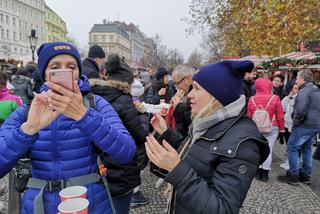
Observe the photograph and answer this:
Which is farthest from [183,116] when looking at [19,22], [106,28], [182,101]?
[106,28]

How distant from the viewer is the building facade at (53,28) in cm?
8038

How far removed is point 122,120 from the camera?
2.63 m

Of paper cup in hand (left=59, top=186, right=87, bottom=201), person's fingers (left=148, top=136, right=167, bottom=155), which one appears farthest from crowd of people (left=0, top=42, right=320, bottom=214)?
paper cup in hand (left=59, top=186, right=87, bottom=201)

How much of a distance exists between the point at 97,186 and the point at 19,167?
0.71 meters

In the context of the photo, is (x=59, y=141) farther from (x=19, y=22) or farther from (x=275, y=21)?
(x=19, y=22)

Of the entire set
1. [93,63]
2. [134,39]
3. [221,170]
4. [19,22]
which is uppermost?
[134,39]

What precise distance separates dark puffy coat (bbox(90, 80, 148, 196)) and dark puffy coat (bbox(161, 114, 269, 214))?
948 mm

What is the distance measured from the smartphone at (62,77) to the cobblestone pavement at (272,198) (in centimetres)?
320

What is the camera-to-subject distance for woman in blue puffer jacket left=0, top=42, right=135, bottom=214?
4.60ft

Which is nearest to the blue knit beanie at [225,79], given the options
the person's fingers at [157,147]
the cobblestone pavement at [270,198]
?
the person's fingers at [157,147]

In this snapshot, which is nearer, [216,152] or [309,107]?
[216,152]

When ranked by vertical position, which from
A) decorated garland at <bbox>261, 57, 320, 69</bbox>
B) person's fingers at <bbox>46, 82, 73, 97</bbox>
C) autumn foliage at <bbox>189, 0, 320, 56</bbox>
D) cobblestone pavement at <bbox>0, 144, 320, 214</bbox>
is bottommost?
cobblestone pavement at <bbox>0, 144, 320, 214</bbox>

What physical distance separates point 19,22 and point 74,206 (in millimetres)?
81780

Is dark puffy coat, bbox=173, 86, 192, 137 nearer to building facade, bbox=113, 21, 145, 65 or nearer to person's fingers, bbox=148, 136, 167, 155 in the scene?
person's fingers, bbox=148, 136, 167, 155
